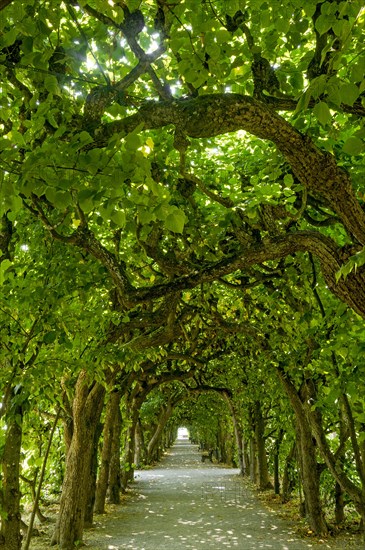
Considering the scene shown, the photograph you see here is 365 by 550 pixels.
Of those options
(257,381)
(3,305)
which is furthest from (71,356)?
(257,381)

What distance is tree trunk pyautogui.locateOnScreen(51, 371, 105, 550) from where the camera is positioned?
34.4 feet

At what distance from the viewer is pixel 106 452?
16.2 m

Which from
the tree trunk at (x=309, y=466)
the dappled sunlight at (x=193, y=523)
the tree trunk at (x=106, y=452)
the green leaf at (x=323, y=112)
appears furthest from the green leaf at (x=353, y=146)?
the tree trunk at (x=106, y=452)

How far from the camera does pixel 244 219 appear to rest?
269 inches

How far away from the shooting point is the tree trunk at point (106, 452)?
50.8 ft

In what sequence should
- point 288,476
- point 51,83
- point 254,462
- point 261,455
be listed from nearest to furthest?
1. point 51,83
2. point 288,476
3. point 261,455
4. point 254,462

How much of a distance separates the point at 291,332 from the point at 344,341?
14.6ft

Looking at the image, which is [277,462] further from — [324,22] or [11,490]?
[324,22]

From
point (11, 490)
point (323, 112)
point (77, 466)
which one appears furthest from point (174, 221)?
point (77, 466)

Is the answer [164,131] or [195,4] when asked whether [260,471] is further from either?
[195,4]

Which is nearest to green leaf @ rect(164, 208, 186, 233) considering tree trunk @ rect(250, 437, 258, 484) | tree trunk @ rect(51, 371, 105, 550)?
tree trunk @ rect(51, 371, 105, 550)

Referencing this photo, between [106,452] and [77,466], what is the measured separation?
584cm

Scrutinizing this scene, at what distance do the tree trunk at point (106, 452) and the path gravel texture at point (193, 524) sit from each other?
546 millimetres

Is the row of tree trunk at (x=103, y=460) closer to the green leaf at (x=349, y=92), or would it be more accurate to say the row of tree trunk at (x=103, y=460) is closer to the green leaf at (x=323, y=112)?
the green leaf at (x=323, y=112)
